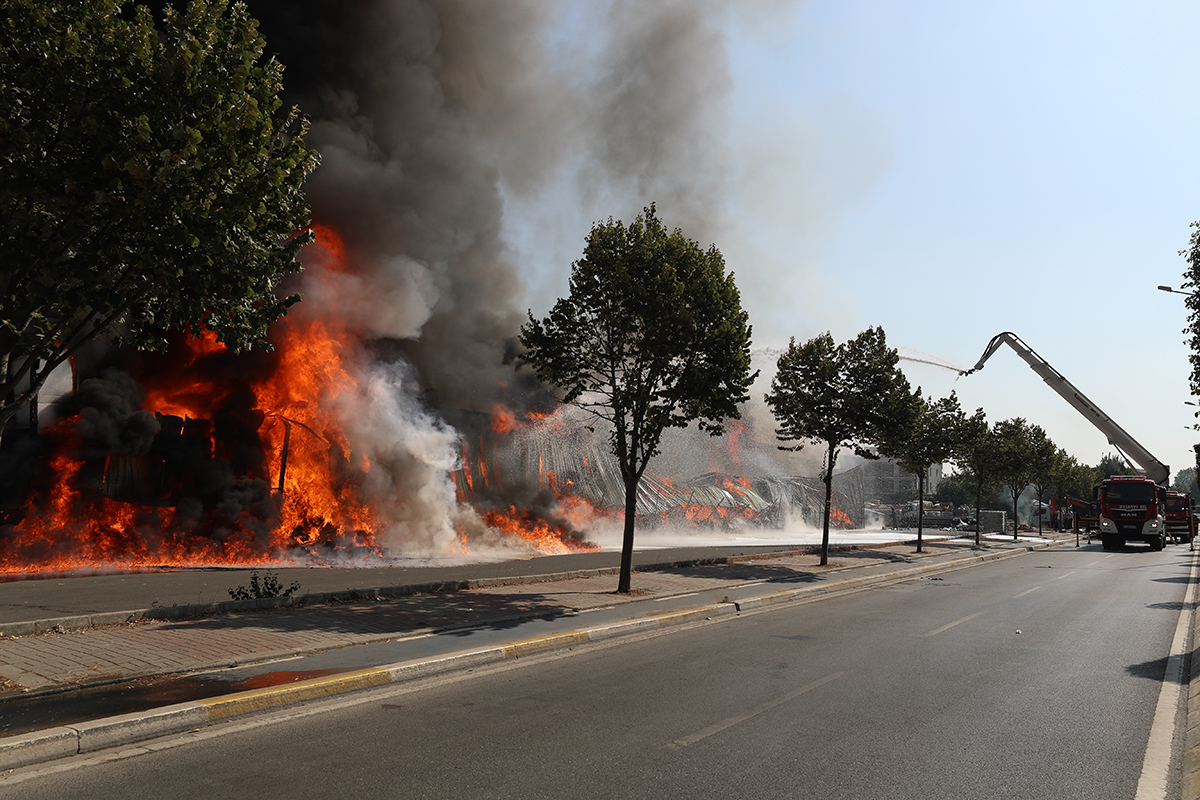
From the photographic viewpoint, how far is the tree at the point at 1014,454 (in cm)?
3844

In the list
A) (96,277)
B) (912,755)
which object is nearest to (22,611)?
(96,277)

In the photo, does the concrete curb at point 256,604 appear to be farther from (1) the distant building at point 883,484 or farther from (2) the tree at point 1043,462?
(1) the distant building at point 883,484

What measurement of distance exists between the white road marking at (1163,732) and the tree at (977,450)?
22.9 m

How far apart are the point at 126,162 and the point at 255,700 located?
418cm

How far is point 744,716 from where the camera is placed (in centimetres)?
554

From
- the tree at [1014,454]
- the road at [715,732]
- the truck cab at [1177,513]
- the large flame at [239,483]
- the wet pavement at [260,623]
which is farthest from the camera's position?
the truck cab at [1177,513]

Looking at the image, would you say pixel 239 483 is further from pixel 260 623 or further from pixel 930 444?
pixel 930 444

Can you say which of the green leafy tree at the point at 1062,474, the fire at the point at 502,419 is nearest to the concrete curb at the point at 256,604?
the fire at the point at 502,419

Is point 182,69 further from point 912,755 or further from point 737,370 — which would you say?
point 737,370

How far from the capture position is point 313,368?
68.8ft

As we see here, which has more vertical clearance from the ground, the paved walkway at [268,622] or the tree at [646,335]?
the tree at [646,335]

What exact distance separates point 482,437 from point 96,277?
21939mm

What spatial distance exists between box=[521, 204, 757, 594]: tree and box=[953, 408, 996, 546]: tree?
20734 mm

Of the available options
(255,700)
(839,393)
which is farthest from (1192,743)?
(839,393)
